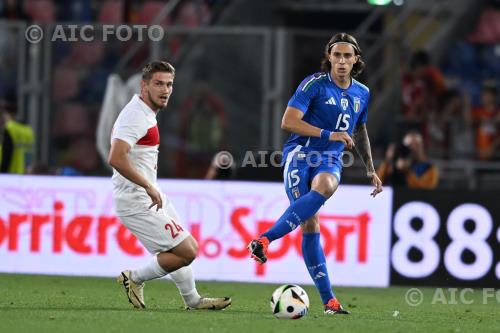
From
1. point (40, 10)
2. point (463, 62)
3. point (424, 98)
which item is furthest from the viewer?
point (40, 10)

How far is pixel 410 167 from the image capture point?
53.4 feet

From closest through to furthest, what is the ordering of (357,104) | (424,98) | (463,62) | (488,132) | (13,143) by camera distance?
(357,104)
(13,143)
(488,132)
(424,98)
(463,62)

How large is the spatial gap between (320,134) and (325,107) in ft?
1.28

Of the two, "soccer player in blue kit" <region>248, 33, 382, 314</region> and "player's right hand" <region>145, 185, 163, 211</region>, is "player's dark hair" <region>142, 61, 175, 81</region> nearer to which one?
"player's right hand" <region>145, 185, 163, 211</region>

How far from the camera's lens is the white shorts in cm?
1009

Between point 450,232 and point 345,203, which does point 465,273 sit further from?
point 345,203

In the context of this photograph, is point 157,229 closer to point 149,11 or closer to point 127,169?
point 127,169

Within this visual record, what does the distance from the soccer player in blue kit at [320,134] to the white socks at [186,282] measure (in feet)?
2.94

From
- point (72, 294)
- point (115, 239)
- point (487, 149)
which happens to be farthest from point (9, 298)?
point (487, 149)

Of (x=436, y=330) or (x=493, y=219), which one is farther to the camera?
(x=493, y=219)

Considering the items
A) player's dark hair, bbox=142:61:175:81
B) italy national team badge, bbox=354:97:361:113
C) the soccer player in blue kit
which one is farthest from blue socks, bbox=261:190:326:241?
player's dark hair, bbox=142:61:175:81

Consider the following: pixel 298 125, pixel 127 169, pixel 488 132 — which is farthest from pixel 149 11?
pixel 127 169

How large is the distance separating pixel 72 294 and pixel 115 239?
290cm

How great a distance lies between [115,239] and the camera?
14.9m
